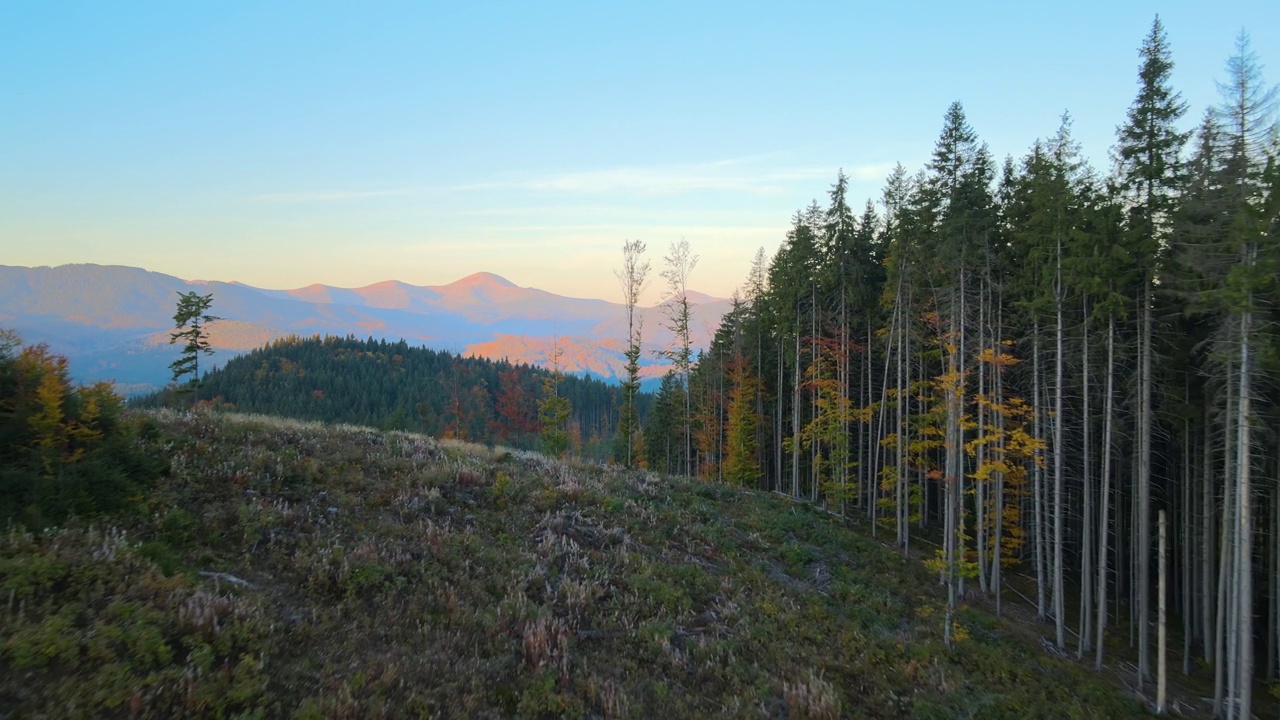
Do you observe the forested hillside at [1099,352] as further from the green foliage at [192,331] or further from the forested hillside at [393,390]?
the forested hillside at [393,390]

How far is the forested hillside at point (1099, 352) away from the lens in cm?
1462

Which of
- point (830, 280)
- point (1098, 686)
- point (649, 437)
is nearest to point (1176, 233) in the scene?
point (1098, 686)

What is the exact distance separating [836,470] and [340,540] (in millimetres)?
26449

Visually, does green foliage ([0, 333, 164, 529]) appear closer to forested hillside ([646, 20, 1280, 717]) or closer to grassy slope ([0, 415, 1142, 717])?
grassy slope ([0, 415, 1142, 717])

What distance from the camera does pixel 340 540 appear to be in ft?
31.9

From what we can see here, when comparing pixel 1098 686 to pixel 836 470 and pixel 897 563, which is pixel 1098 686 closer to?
pixel 897 563

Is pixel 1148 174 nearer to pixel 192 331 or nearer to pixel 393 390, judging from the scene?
pixel 192 331

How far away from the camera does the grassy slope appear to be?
227 inches

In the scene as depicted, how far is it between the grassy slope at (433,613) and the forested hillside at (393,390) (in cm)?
5020

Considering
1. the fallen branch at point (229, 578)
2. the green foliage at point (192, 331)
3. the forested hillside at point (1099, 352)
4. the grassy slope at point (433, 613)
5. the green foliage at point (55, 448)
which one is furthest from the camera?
the green foliage at point (192, 331)

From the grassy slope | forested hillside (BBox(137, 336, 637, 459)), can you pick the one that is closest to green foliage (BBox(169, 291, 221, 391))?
forested hillside (BBox(137, 336, 637, 459))

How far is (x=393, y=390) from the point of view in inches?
4355

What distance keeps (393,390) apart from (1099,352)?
110837mm

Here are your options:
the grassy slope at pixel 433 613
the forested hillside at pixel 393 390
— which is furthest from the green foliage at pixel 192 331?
the grassy slope at pixel 433 613
